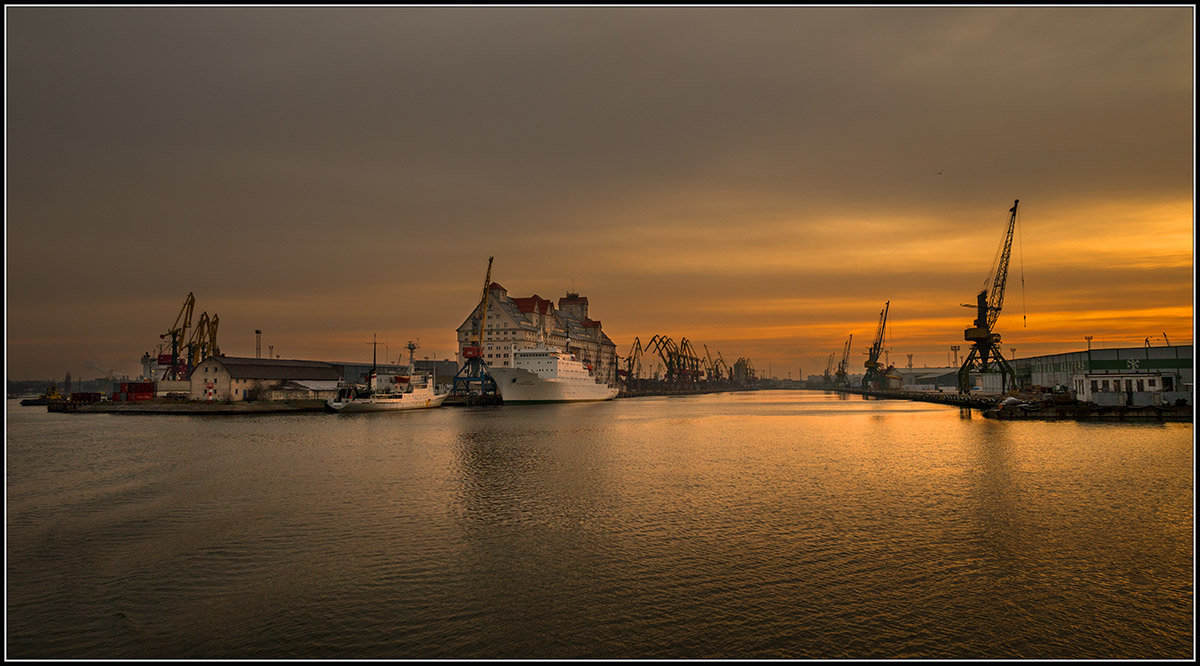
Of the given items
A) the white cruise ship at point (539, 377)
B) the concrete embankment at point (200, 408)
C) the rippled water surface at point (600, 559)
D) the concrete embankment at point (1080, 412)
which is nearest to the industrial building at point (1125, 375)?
the concrete embankment at point (1080, 412)

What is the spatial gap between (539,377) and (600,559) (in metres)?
96.7

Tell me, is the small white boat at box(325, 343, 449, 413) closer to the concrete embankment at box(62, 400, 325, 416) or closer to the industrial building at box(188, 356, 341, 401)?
the concrete embankment at box(62, 400, 325, 416)

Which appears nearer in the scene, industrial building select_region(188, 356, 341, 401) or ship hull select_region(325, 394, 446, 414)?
ship hull select_region(325, 394, 446, 414)

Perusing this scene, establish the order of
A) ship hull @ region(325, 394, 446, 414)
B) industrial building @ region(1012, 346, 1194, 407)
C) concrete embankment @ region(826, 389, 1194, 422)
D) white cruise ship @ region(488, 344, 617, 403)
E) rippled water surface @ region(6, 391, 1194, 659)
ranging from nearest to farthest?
1. rippled water surface @ region(6, 391, 1194, 659)
2. concrete embankment @ region(826, 389, 1194, 422)
3. industrial building @ region(1012, 346, 1194, 407)
4. ship hull @ region(325, 394, 446, 414)
5. white cruise ship @ region(488, 344, 617, 403)

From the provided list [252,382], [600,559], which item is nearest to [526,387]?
[252,382]

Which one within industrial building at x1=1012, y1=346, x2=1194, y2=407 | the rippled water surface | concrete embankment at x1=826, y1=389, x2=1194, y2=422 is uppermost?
industrial building at x1=1012, y1=346, x2=1194, y2=407

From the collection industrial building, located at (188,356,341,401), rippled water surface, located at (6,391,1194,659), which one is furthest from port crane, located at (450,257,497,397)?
rippled water surface, located at (6,391,1194,659)

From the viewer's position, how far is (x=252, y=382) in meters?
93.1

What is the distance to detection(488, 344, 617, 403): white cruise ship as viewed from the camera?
4402 inches

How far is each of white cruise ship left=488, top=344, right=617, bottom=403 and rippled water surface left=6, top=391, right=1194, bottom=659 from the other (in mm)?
76251

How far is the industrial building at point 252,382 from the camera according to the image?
294 feet

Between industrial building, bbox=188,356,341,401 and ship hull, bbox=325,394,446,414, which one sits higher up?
industrial building, bbox=188,356,341,401

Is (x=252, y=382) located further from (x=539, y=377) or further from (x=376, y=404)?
(x=539, y=377)

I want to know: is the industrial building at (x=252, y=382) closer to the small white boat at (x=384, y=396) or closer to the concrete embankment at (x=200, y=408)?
the concrete embankment at (x=200, y=408)
